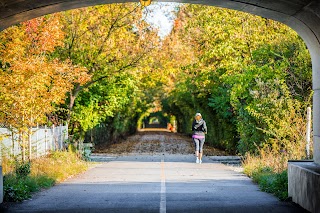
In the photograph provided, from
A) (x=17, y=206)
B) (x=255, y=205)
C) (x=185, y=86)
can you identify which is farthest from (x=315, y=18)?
(x=185, y=86)

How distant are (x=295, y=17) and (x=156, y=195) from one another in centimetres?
497

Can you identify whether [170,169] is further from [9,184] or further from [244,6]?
[244,6]

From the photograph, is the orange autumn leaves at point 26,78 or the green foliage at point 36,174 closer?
the green foliage at point 36,174

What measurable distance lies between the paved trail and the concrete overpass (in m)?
0.61

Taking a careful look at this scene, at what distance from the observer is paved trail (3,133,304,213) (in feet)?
38.2

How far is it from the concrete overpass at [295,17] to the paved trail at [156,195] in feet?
2.00

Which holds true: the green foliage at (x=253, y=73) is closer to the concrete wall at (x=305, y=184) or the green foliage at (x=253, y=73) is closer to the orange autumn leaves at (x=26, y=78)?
the concrete wall at (x=305, y=184)

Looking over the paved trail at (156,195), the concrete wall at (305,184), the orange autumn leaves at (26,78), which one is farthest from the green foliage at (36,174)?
the concrete wall at (305,184)

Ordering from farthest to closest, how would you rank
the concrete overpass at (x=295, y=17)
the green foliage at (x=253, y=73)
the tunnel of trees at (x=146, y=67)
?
1. the green foliage at (x=253, y=73)
2. the tunnel of trees at (x=146, y=67)
3. the concrete overpass at (x=295, y=17)

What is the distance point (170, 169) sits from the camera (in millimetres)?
22500

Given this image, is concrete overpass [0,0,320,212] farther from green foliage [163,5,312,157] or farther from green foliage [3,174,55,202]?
green foliage [163,5,312,157]

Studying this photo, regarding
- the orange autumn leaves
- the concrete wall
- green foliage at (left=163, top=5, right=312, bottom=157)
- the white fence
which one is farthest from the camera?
the white fence

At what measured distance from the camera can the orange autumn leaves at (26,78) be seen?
1752 centimetres

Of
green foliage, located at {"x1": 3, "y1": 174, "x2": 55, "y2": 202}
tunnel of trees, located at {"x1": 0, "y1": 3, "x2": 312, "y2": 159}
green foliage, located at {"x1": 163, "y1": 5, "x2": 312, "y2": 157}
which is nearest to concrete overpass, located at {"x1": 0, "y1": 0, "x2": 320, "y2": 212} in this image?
green foliage, located at {"x1": 3, "y1": 174, "x2": 55, "y2": 202}
